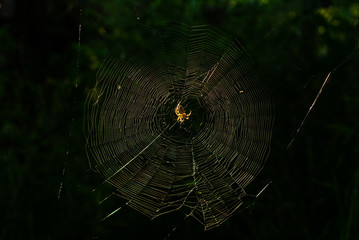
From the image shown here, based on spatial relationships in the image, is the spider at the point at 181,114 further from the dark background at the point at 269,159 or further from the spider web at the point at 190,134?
the dark background at the point at 269,159

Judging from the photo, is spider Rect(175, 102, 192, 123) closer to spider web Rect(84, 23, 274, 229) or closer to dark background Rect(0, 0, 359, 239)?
spider web Rect(84, 23, 274, 229)

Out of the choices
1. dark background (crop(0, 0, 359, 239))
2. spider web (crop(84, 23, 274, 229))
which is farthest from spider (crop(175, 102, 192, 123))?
dark background (crop(0, 0, 359, 239))

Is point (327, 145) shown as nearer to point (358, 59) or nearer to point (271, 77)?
point (271, 77)

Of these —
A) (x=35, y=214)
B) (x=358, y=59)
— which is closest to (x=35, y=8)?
(x=35, y=214)

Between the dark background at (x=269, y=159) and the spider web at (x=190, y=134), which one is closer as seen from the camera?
the spider web at (x=190, y=134)

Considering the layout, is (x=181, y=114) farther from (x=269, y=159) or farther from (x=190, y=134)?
(x=269, y=159)

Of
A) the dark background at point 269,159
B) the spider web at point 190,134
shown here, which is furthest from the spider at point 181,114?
the dark background at point 269,159

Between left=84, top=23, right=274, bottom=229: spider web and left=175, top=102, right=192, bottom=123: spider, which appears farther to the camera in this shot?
left=175, top=102, right=192, bottom=123: spider
